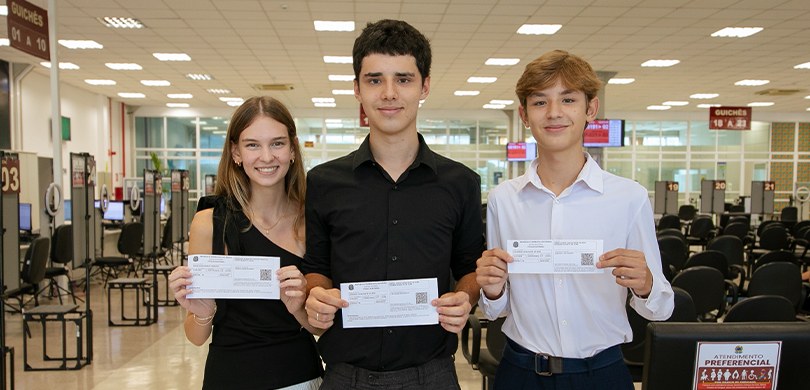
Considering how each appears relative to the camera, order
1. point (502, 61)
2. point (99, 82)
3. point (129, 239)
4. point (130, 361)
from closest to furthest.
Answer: point (130, 361)
point (129, 239)
point (502, 61)
point (99, 82)

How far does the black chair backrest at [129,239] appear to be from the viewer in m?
9.13

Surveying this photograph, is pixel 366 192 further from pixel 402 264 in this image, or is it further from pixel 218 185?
pixel 218 185

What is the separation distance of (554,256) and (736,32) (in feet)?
29.7

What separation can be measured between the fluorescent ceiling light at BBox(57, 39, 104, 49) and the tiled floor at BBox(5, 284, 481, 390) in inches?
193

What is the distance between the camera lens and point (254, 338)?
1801mm

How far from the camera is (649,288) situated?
1568mm

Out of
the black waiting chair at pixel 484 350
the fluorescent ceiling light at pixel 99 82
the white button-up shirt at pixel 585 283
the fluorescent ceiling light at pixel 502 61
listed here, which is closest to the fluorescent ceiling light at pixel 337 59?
the fluorescent ceiling light at pixel 502 61

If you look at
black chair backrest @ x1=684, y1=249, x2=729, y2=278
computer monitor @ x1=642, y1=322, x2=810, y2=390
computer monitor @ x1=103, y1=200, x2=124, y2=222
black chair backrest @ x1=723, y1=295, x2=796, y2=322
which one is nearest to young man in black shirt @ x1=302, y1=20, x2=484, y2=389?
computer monitor @ x1=642, y1=322, x2=810, y2=390

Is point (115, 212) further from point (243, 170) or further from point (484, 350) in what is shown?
point (243, 170)

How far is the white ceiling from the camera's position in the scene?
7715 millimetres

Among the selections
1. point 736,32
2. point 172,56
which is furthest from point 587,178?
point 172,56

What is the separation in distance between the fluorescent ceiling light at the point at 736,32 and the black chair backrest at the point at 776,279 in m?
5.32

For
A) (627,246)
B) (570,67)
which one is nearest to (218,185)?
(570,67)

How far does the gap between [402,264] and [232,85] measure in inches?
547
